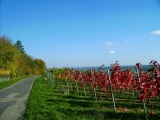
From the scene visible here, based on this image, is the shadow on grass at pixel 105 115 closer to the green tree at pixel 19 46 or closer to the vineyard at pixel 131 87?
the vineyard at pixel 131 87

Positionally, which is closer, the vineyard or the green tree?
the vineyard

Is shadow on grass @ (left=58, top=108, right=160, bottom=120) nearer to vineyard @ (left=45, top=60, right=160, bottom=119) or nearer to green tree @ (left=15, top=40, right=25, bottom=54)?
vineyard @ (left=45, top=60, right=160, bottom=119)

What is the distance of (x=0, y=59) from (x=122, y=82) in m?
34.0

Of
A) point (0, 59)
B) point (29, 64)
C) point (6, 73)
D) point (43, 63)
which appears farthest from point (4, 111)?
point (43, 63)

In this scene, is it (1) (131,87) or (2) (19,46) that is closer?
(1) (131,87)

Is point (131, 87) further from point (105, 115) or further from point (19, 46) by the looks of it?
point (19, 46)

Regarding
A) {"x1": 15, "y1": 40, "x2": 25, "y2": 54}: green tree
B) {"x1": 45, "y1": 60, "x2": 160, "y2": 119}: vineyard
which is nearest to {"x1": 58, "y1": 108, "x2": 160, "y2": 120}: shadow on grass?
{"x1": 45, "y1": 60, "x2": 160, "y2": 119}: vineyard

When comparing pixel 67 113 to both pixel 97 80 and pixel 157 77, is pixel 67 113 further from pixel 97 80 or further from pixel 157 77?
pixel 97 80

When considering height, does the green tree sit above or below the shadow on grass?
above

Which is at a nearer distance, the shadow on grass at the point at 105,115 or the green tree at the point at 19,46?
the shadow on grass at the point at 105,115

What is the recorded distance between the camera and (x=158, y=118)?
9109 millimetres

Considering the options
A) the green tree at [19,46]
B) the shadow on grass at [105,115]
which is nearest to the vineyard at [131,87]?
the shadow on grass at [105,115]

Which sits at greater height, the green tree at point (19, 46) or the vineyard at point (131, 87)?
the green tree at point (19, 46)

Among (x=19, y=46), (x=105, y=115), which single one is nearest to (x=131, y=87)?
(x=105, y=115)
